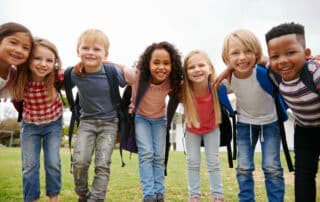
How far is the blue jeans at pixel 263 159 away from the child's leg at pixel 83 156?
1.78 metres

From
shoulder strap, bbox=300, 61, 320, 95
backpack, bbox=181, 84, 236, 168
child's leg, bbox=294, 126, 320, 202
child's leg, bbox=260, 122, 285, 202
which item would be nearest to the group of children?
child's leg, bbox=260, 122, 285, 202

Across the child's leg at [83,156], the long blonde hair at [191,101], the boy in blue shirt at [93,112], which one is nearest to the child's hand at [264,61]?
the long blonde hair at [191,101]

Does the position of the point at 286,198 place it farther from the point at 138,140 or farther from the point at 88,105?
the point at 88,105

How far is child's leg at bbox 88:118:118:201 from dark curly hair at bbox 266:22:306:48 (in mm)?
2066

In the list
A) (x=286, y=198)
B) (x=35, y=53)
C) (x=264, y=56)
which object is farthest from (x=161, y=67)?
(x=286, y=198)

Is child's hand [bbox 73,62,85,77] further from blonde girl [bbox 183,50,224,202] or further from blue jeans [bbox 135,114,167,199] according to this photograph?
blonde girl [bbox 183,50,224,202]

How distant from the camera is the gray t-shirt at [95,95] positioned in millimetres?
4238

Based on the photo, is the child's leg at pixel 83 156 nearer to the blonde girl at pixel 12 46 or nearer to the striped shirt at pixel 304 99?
the blonde girl at pixel 12 46

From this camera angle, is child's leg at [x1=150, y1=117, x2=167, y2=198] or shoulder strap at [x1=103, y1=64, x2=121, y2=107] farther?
shoulder strap at [x1=103, y1=64, x2=121, y2=107]

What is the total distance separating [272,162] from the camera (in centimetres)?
387

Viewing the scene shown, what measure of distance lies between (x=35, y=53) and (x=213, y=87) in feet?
7.28

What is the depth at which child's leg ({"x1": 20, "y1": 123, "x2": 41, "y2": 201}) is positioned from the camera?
4047 mm

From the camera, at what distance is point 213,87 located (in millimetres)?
4395

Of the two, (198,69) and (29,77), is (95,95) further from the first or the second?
(198,69)
